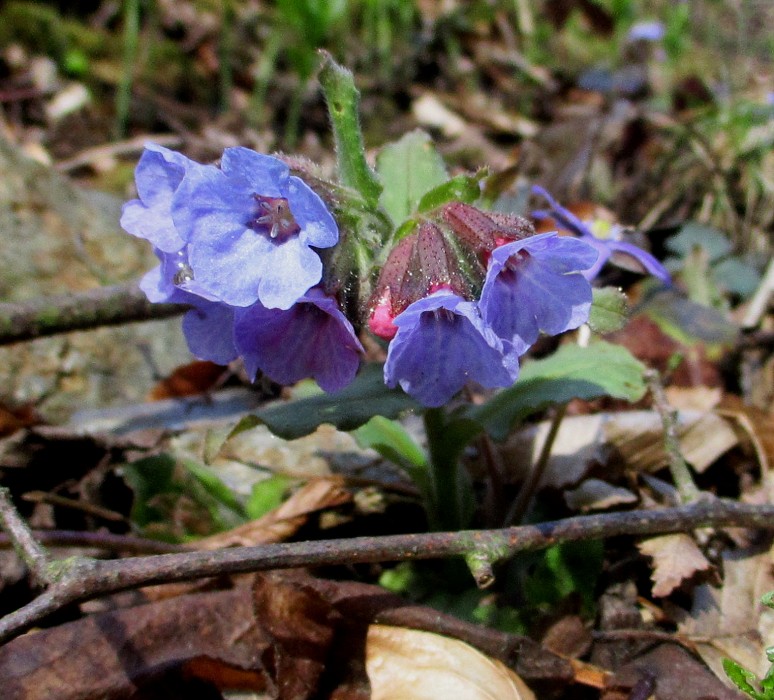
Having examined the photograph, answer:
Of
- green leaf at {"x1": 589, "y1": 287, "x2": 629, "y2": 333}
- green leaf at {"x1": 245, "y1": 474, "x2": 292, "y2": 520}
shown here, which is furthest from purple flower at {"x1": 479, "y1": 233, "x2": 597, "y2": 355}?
green leaf at {"x1": 245, "y1": 474, "x2": 292, "y2": 520}

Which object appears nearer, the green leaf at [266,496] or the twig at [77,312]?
the green leaf at [266,496]

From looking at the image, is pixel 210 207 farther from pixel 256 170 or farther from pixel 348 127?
pixel 348 127

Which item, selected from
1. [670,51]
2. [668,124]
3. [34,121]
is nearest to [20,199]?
[34,121]

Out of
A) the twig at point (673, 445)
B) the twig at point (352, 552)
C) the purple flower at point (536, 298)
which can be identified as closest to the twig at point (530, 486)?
the twig at point (673, 445)

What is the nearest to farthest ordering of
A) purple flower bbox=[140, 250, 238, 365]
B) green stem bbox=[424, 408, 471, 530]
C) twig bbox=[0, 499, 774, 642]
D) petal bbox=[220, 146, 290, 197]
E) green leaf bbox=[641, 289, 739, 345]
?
twig bbox=[0, 499, 774, 642] < petal bbox=[220, 146, 290, 197] < purple flower bbox=[140, 250, 238, 365] < green stem bbox=[424, 408, 471, 530] < green leaf bbox=[641, 289, 739, 345]

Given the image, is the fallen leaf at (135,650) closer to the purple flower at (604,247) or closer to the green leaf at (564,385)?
the green leaf at (564,385)

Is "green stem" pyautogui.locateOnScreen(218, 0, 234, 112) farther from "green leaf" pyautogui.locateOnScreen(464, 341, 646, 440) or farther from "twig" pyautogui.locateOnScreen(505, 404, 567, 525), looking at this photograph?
"twig" pyautogui.locateOnScreen(505, 404, 567, 525)

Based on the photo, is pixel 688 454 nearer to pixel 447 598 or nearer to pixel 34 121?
pixel 447 598

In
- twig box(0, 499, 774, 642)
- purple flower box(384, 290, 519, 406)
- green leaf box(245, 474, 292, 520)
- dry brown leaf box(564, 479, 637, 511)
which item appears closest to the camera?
twig box(0, 499, 774, 642)
